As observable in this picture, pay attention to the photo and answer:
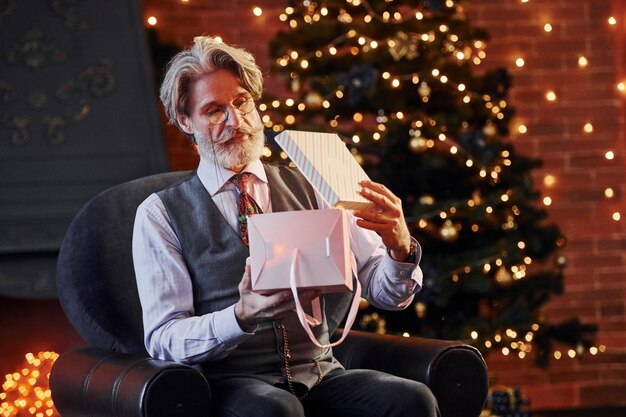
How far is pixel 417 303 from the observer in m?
3.63

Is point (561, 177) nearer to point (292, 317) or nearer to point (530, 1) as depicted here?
point (530, 1)

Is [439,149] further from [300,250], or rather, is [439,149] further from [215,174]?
[300,250]

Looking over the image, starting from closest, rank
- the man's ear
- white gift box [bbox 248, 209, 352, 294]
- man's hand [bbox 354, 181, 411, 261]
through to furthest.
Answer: white gift box [bbox 248, 209, 352, 294] → man's hand [bbox 354, 181, 411, 261] → the man's ear

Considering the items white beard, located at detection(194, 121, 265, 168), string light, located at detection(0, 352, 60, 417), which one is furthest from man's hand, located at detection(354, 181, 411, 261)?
string light, located at detection(0, 352, 60, 417)

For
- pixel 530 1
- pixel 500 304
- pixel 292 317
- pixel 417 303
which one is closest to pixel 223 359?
pixel 292 317

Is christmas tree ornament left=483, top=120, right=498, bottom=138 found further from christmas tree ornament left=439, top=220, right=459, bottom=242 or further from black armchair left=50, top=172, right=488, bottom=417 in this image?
black armchair left=50, top=172, right=488, bottom=417

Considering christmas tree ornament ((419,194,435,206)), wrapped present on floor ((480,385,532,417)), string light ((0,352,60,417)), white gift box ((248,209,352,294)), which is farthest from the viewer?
wrapped present on floor ((480,385,532,417))

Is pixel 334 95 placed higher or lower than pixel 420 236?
higher

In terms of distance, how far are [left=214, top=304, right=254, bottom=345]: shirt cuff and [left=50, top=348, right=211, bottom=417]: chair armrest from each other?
0.37 ft

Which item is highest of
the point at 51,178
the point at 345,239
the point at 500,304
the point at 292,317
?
the point at 51,178

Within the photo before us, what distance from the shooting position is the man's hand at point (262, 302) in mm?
1831

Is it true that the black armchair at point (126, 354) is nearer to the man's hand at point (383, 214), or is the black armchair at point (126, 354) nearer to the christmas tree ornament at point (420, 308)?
the man's hand at point (383, 214)

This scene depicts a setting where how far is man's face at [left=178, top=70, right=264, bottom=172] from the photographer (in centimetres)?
221

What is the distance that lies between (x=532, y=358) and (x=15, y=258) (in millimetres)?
2219
